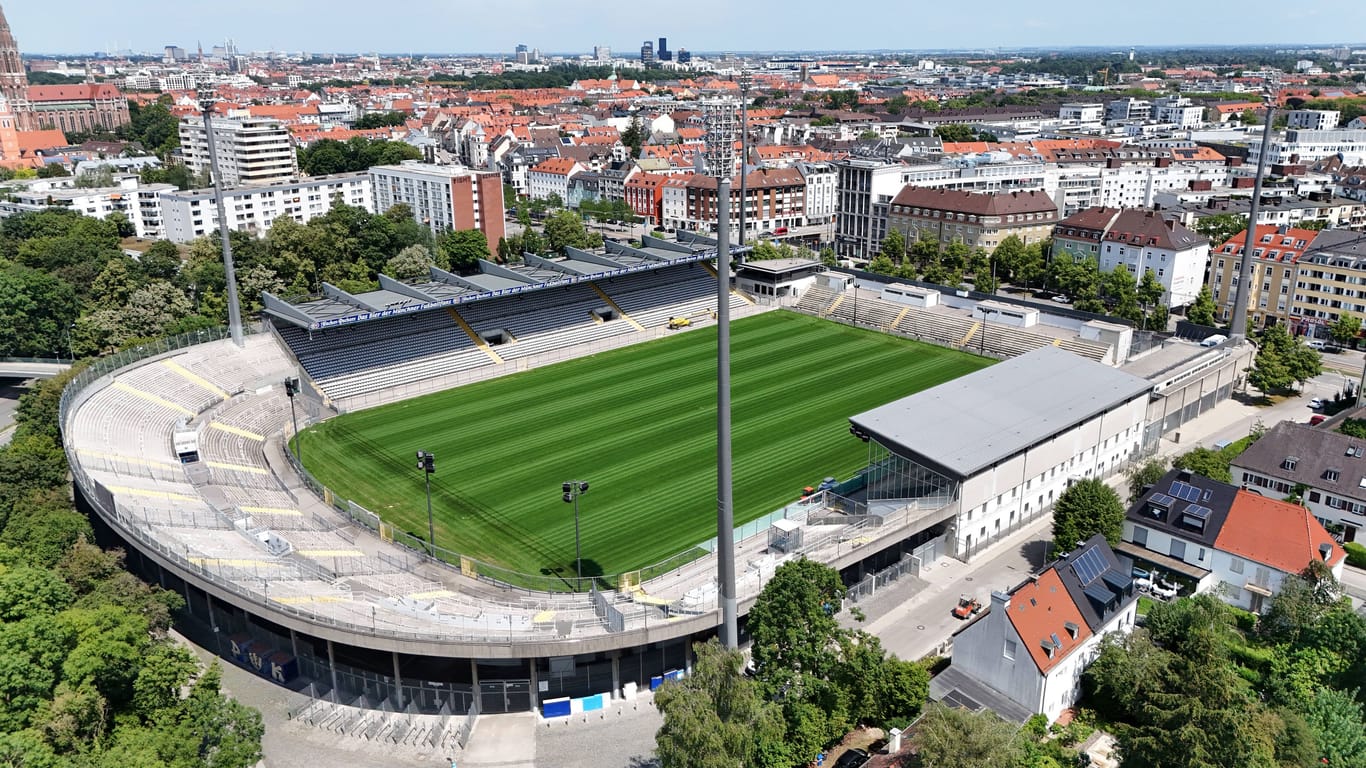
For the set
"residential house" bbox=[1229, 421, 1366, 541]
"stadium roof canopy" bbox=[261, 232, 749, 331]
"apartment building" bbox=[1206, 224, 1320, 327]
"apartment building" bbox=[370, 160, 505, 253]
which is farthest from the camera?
"apartment building" bbox=[370, 160, 505, 253]

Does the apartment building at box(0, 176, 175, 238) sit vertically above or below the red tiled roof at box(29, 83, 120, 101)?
below

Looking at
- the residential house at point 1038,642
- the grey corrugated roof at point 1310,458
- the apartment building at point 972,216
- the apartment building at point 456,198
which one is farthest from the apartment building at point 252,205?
the grey corrugated roof at point 1310,458

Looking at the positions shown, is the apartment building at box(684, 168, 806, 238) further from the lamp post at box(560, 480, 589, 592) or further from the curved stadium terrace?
the lamp post at box(560, 480, 589, 592)

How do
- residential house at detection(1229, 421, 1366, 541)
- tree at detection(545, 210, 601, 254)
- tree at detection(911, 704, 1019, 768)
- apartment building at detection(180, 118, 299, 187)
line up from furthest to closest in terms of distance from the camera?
apartment building at detection(180, 118, 299, 187), tree at detection(545, 210, 601, 254), residential house at detection(1229, 421, 1366, 541), tree at detection(911, 704, 1019, 768)

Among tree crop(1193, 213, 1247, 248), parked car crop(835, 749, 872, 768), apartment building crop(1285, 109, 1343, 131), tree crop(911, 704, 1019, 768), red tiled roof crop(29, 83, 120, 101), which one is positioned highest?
red tiled roof crop(29, 83, 120, 101)

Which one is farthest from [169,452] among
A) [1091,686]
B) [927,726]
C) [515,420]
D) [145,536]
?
[1091,686]

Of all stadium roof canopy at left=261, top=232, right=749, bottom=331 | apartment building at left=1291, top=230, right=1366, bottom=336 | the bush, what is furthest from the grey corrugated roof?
stadium roof canopy at left=261, top=232, right=749, bottom=331
